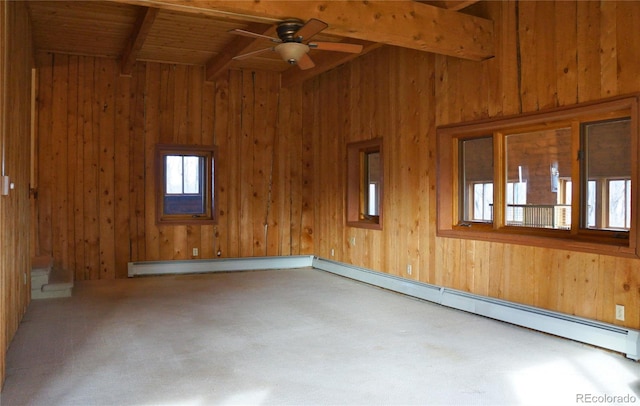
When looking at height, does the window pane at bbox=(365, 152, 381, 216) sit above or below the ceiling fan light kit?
below

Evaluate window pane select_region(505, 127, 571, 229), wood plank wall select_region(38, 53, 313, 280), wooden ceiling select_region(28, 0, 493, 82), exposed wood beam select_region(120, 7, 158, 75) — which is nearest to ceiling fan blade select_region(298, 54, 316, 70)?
wooden ceiling select_region(28, 0, 493, 82)

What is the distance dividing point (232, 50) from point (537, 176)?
412 centimetres

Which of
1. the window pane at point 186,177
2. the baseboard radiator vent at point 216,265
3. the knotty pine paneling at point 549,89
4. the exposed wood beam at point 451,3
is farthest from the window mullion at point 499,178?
the window pane at point 186,177

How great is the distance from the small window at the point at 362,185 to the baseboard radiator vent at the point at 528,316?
3.34ft

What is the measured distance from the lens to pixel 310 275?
292 inches

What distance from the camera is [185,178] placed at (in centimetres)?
880

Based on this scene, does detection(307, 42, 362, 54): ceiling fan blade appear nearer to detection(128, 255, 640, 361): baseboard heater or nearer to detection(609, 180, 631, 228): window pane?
detection(609, 180, 631, 228): window pane

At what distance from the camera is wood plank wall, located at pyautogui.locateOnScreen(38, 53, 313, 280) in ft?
22.3

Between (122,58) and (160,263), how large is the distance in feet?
9.96

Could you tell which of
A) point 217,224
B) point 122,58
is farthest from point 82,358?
point 122,58

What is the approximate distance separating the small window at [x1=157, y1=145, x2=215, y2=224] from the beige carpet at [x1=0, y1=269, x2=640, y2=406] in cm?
222

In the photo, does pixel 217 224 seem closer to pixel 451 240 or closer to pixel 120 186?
pixel 120 186

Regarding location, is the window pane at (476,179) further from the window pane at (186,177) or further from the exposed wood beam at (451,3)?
the window pane at (186,177)

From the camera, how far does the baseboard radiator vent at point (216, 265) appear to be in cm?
728
